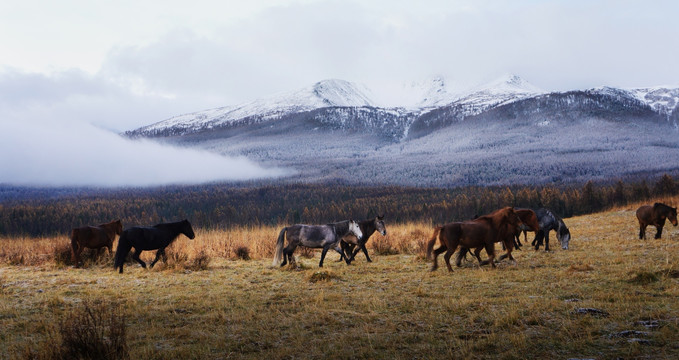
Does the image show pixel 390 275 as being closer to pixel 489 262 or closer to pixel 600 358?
pixel 489 262

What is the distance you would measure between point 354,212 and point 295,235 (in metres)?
64.0

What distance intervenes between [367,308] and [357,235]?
8.56 meters

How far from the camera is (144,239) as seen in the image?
54.1 ft

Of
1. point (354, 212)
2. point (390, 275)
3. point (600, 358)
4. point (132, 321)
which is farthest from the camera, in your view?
point (354, 212)

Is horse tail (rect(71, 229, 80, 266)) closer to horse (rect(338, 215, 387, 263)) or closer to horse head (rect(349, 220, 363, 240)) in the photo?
horse (rect(338, 215, 387, 263))

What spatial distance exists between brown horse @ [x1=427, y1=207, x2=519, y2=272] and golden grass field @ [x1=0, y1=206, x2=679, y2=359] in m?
0.64

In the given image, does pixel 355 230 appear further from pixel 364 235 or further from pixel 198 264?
pixel 198 264

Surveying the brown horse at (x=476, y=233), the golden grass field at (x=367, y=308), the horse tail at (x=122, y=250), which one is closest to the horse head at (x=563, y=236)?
the golden grass field at (x=367, y=308)

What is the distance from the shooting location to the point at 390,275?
13609mm

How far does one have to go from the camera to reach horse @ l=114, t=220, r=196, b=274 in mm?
15922

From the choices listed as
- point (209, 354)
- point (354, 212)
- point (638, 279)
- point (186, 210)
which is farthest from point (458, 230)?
point (186, 210)

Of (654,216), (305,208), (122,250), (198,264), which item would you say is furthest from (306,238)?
(305,208)

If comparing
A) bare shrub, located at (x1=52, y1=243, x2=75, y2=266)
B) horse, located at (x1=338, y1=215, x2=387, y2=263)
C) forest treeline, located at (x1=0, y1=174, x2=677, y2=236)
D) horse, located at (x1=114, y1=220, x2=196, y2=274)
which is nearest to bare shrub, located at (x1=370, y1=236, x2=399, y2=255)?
horse, located at (x1=338, y1=215, x2=387, y2=263)

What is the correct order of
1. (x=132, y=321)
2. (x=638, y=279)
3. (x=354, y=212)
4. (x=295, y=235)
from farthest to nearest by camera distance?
(x=354, y=212) < (x=295, y=235) < (x=638, y=279) < (x=132, y=321)
